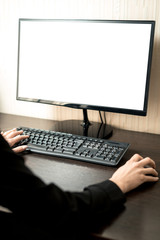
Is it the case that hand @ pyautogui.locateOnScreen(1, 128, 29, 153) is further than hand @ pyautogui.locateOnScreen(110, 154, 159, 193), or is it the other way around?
hand @ pyautogui.locateOnScreen(1, 128, 29, 153)

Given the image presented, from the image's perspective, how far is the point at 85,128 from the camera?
132cm

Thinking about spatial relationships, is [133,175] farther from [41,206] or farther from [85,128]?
[85,128]

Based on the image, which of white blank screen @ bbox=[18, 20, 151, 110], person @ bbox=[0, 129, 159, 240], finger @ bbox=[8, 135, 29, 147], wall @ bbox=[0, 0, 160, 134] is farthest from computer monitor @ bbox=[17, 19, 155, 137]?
person @ bbox=[0, 129, 159, 240]

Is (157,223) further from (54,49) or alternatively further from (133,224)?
(54,49)

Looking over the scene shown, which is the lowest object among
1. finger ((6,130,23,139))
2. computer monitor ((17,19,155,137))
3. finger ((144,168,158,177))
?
finger ((144,168,158,177))

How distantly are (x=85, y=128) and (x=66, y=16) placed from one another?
0.51 metres

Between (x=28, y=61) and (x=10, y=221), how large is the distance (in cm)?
78

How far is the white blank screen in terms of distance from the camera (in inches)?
45.2

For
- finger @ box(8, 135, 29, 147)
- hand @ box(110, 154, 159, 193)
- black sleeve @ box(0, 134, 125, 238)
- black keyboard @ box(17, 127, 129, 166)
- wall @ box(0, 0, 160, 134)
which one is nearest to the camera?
black sleeve @ box(0, 134, 125, 238)

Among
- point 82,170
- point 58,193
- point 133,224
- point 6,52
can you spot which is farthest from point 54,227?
point 6,52

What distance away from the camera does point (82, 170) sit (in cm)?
95

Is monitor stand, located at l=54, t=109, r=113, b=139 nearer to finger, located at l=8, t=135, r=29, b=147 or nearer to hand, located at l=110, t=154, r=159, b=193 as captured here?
finger, located at l=8, t=135, r=29, b=147

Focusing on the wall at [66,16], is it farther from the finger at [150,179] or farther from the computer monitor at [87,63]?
the finger at [150,179]

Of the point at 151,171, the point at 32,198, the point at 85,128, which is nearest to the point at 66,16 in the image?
the point at 85,128
